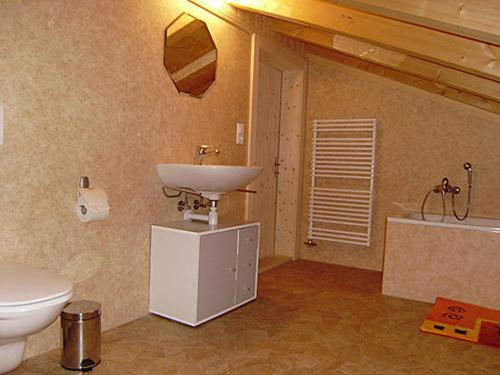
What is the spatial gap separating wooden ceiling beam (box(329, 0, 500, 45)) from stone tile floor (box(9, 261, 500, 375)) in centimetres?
160

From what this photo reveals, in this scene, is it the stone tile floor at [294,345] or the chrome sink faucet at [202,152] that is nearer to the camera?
the stone tile floor at [294,345]

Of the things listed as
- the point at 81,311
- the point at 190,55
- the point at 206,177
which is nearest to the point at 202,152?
the point at 206,177

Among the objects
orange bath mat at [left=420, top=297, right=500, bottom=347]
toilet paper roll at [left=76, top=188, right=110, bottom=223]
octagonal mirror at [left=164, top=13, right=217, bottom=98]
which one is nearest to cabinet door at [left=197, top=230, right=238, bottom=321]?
toilet paper roll at [left=76, top=188, right=110, bottom=223]

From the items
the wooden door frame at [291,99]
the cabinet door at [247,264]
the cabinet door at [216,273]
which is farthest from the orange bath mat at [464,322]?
the wooden door frame at [291,99]

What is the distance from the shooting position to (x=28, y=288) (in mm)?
1562

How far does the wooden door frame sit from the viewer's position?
348cm

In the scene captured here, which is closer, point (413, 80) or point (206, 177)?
point (206, 177)

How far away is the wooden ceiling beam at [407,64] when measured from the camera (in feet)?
9.81

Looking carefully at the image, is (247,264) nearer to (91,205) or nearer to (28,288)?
(91,205)

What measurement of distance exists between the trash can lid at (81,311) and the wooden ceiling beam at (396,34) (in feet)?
7.01

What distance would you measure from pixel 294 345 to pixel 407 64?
2.18m

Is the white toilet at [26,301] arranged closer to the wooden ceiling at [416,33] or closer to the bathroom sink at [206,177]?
the bathroom sink at [206,177]

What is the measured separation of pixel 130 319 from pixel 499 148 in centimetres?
329

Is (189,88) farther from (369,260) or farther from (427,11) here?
(369,260)
